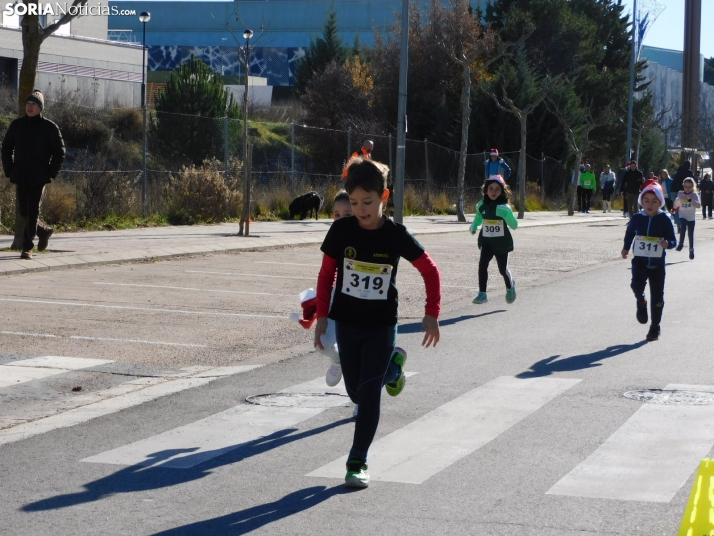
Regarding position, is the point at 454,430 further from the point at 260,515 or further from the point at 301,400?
the point at 260,515

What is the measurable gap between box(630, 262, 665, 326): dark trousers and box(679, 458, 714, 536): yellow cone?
790 centimetres

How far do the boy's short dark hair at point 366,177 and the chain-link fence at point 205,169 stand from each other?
14.9 meters

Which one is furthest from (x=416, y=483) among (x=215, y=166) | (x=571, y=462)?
(x=215, y=166)

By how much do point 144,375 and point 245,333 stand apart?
2.18 metres

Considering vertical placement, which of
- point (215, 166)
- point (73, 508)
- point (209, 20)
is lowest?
point (73, 508)

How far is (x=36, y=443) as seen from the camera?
6324mm

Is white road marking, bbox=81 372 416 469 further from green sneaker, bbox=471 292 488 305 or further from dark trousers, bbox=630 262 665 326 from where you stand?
green sneaker, bbox=471 292 488 305

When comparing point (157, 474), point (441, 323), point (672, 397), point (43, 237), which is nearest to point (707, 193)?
point (43, 237)

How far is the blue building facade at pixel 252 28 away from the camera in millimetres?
78125

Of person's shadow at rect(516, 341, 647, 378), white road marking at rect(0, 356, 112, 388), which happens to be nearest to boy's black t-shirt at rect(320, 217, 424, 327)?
person's shadow at rect(516, 341, 647, 378)

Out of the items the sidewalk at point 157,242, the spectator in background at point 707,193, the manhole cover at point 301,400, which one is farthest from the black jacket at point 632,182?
the manhole cover at point 301,400

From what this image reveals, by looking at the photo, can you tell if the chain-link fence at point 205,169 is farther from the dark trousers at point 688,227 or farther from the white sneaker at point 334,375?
the white sneaker at point 334,375

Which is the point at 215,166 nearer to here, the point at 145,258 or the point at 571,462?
→ the point at 145,258

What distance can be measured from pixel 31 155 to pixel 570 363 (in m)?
8.43
